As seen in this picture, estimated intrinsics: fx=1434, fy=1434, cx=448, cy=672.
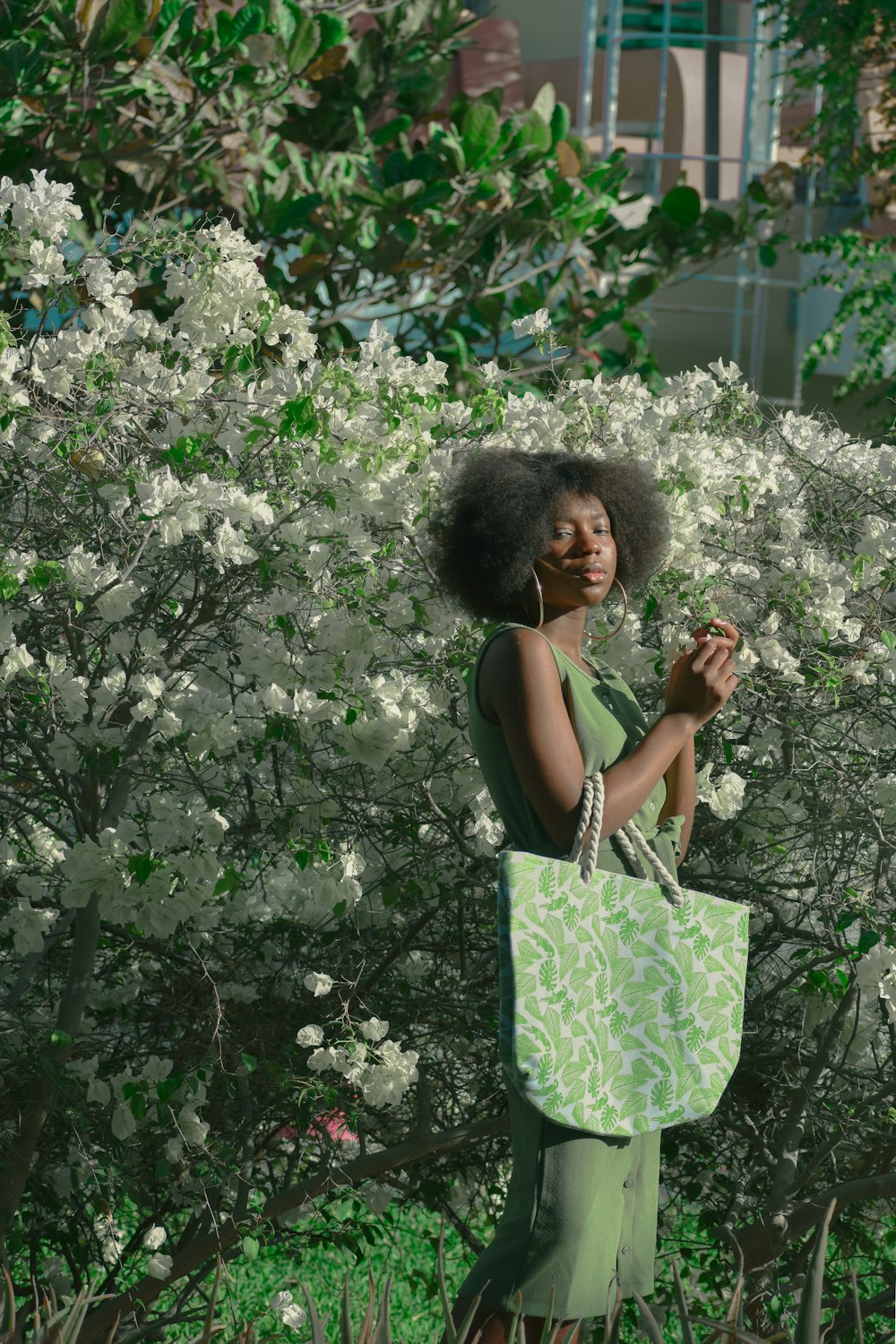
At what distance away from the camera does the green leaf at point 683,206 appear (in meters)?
5.35

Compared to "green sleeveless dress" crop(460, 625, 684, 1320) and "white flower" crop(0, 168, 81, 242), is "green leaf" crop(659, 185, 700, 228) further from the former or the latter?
"green sleeveless dress" crop(460, 625, 684, 1320)

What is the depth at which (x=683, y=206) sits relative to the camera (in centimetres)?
539

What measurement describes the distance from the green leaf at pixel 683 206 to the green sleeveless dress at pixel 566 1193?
158 inches

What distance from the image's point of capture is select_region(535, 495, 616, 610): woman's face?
6.08 ft

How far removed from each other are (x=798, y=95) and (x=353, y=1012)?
808 centimetres

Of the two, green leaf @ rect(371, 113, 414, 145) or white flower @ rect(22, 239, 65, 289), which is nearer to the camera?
white flower @ rect(22, 239, 65, 289)

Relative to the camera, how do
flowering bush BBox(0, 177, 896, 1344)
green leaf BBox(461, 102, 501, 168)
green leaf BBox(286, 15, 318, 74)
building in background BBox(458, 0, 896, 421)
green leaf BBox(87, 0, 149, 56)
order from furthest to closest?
1. building in background BBox(458, 0, 896, 421)
2. green leaf BBox(461, 102, 501, 168)
3. green leaf BBox(286, 15, 318, 74)
4. green leaf BBox(87, 0, 149, 56)
5. flowering bush BBox(0, 177, 896, 1344)

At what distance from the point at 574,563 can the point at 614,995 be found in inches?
21.7

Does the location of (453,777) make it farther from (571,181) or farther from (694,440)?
(571,181)

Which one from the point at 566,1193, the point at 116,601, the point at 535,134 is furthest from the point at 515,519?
the point at 535,134

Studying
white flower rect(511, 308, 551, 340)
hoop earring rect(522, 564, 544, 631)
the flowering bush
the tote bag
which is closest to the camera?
the tote bag

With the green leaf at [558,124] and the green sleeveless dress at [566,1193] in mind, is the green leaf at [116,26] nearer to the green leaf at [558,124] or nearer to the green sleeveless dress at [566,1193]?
the green leaf at [558,124]

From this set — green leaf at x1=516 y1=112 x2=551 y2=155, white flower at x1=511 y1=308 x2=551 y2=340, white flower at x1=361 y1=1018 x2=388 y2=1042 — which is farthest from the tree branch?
green leaf at x1=516 y1=112 x2=551 y2=155

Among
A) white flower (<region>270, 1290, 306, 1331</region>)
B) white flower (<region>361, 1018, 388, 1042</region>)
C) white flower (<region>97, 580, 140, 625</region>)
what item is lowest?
white flower (<region>270, 1290, 306, 1331</region>)
